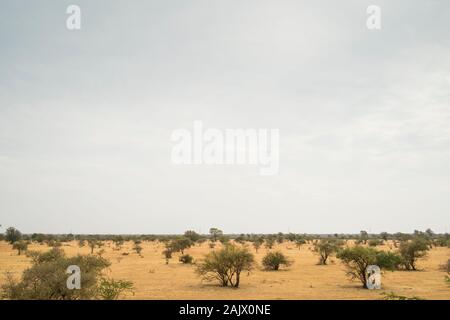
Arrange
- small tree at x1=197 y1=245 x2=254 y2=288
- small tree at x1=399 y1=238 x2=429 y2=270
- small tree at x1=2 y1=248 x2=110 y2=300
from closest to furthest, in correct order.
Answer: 1. small tree at x1=2 y1=248 x2=110 y2=300
2. small tree at x1=197 y1=245 x2=254 y2=288
3. small tree at x1=399 y1=238 x2=429 y2=270

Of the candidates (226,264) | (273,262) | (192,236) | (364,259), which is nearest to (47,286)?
(226,264)

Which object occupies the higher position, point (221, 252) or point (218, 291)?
point (221, 252)

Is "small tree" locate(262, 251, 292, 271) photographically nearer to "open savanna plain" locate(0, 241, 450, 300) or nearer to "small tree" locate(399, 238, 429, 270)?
"open savanna plain" locate(0, 241, 450, 300)

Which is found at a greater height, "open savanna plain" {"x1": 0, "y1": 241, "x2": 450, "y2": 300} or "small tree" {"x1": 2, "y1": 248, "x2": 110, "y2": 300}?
"small tree" {"x1": 2, "y1": 248, "x2": 110, "y2": 300}

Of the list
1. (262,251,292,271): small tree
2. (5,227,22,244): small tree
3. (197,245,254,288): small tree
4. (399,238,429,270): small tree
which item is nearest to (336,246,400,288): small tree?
(197,245,254,288): small tree

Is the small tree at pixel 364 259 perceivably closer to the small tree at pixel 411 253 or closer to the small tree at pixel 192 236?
the small tree at pixel 411 253

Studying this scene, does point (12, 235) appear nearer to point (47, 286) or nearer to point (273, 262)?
point (273, 262)

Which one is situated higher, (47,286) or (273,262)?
(47,286)
